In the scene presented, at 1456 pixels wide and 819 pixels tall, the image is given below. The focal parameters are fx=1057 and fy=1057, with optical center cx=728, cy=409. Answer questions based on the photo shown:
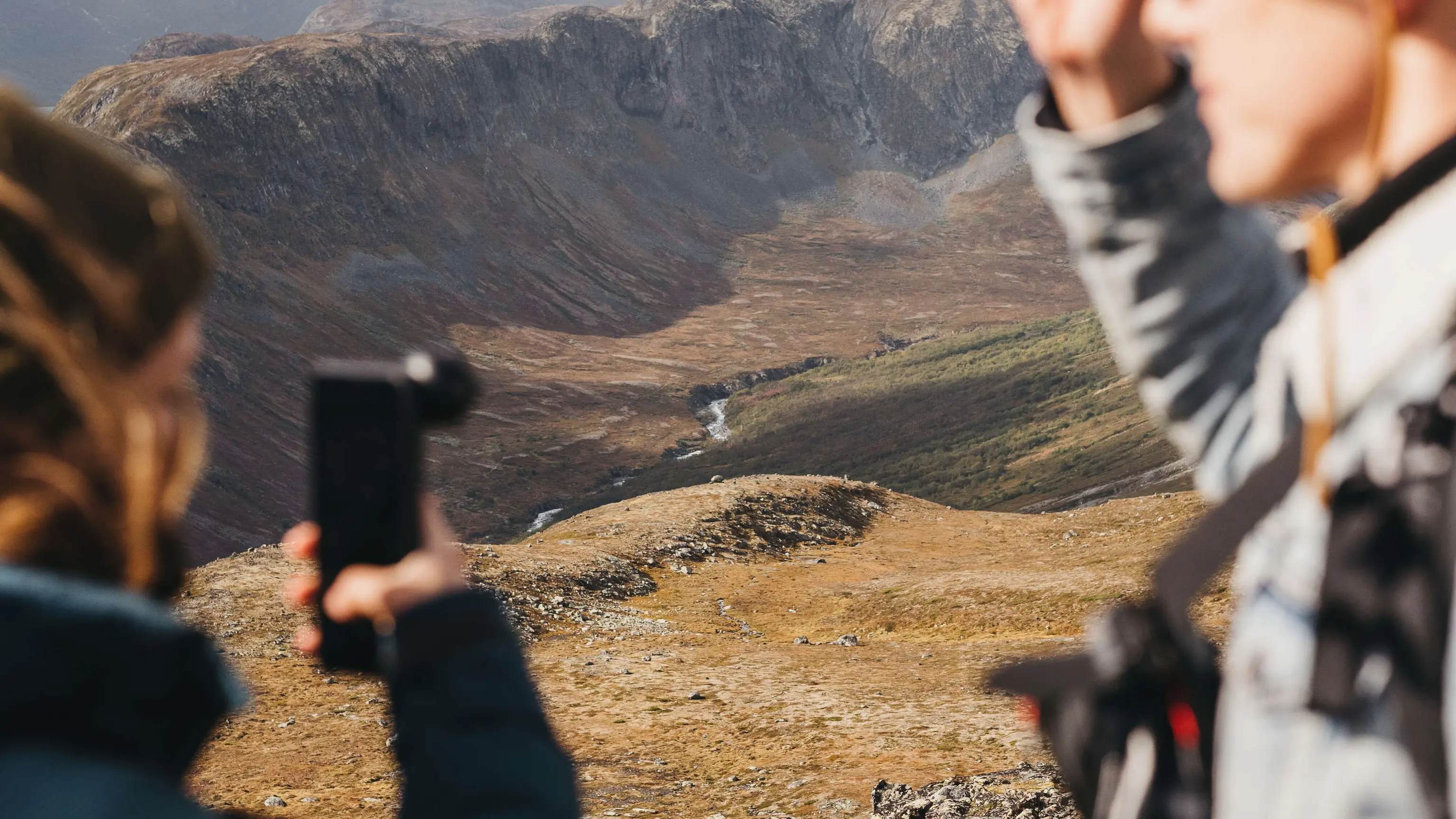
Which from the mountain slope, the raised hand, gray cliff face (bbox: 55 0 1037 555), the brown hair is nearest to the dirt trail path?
the raised hand

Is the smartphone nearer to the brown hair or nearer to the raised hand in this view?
the brown hair

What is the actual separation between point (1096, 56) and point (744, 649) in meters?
Result: 20.4

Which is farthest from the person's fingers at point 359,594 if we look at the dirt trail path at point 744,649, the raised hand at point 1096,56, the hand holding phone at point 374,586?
the dirt trail path at point 744,649

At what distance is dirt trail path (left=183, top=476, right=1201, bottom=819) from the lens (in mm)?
13172

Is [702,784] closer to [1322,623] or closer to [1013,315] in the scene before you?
A: [1322,623]

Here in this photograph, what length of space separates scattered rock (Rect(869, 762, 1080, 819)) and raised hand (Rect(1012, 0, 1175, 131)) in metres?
7.33

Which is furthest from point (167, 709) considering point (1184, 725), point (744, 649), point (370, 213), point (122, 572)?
point (370, 213)

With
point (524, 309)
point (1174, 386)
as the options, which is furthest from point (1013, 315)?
point (1174, 386)

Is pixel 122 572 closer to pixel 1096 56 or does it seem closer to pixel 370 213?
pixel 1096 56

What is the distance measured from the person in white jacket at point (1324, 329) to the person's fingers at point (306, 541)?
1385 millimetres

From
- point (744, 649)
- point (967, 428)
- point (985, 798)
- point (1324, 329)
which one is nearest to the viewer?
point (1324, 329)

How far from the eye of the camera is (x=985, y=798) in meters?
8.73

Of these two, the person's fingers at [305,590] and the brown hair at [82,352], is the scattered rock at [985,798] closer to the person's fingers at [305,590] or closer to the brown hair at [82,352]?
the person's fingers at [305,590]

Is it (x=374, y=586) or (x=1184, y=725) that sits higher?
(x=374, y=586)
